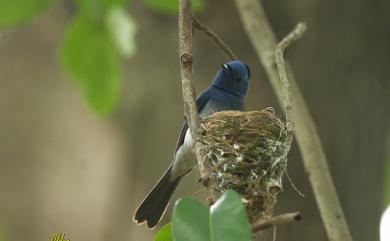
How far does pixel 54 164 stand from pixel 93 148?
Answer: 24 centimetres

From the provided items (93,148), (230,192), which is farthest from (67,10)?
(230,192)

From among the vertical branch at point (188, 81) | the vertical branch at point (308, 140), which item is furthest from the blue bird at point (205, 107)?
the vertical branch at point (188, 81)

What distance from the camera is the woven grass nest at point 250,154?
7.72 ft

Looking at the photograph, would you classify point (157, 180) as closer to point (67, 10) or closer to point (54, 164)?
point (54, 164)

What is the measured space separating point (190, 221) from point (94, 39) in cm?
161

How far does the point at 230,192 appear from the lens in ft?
5.42

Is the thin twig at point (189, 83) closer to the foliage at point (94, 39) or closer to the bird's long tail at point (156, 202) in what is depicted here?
the foliage at point (94, 39)

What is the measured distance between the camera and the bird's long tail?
135 inches

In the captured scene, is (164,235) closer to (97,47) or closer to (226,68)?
(97,47)

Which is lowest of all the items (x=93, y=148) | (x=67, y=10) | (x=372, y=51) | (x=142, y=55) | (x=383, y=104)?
(x=383, y=104)

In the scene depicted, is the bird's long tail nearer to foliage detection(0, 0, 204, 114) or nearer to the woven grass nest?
foliage detection(0, 0, 204, 114)

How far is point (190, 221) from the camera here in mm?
1603

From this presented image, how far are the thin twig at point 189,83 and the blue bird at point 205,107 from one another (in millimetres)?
1352

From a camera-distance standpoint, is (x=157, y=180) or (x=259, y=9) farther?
(x=157, y=180)
